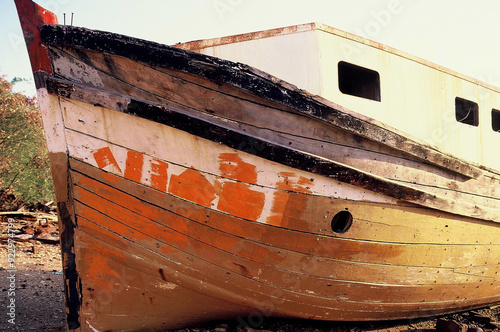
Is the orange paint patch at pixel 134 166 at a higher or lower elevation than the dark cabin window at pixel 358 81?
lower

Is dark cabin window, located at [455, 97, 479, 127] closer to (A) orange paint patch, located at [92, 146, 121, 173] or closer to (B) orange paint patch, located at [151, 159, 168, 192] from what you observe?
(B) orange paint patch, located at [151, 159, 168, 192]

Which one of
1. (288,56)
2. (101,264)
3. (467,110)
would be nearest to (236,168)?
(288,56)

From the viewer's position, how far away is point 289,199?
3.18 metres

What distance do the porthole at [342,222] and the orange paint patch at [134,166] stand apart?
1.72 meters

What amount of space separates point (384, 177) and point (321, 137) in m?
0.73

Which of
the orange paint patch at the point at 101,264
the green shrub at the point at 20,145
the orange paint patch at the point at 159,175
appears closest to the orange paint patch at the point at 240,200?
the orange paint patch at the point at 159,175

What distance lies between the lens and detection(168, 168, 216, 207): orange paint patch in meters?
3.14

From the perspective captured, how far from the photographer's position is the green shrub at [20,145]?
10297 mm

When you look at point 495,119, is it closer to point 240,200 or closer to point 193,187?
point 240,200

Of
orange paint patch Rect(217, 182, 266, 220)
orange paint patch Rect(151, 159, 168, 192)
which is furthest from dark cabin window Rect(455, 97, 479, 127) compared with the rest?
orange paint patch Rect(151, 159, 168, 192)

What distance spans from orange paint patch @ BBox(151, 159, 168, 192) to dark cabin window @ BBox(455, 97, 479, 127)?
3685 millimetres

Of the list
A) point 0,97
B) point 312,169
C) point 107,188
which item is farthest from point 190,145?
point 0,97

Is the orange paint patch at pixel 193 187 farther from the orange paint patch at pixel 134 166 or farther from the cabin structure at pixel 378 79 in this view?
the cabin structure at pixel 378 79

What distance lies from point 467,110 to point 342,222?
2.75 meters
